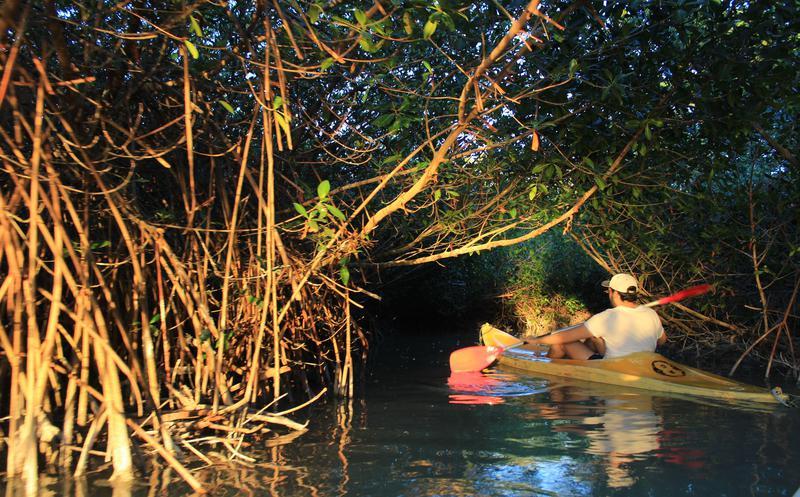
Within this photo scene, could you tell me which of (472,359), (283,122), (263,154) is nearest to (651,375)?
(472,359)

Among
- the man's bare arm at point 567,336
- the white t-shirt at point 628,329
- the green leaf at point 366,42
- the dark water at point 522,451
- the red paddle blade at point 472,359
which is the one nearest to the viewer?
the green leaf at point 366,42

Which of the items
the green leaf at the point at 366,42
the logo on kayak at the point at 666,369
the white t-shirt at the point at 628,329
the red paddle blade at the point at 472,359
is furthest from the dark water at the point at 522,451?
the green leaf at the point at 366,42

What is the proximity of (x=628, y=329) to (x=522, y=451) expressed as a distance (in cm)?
281

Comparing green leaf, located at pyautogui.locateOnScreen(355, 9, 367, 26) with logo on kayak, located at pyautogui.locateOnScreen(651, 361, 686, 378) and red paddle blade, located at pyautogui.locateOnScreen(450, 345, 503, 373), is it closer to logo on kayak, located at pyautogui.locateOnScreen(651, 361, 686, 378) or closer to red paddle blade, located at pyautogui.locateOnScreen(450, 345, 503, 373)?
logo on kayak, located at pyautogui.locateOnScreen(651, 361, 686, 378)

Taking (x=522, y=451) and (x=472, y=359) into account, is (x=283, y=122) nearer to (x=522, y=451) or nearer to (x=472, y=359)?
(x=522, y=451)

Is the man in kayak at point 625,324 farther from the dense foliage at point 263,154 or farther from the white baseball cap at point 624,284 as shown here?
the dense foliage at point 263,154

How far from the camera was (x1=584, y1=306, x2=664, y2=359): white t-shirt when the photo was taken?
6274mm

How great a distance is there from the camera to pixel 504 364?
24.8 feet

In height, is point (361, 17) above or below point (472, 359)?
above

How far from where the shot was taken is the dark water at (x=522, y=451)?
321 cm

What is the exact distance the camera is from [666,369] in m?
5.83

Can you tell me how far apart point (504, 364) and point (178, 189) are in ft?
13.9

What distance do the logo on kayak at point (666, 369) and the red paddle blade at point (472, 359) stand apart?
1774mm

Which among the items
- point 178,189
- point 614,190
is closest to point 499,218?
point 614,190
